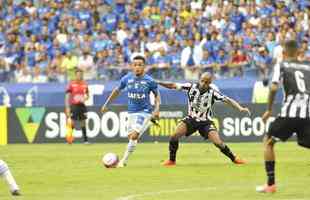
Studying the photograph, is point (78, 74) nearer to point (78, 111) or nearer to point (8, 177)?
point (78, 111)

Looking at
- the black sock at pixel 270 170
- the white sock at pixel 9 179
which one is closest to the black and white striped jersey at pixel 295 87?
the black sock at pixel 270 170

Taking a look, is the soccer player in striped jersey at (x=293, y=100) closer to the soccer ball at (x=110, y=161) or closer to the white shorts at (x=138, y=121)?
the soccer ball at (x=110, y=161)

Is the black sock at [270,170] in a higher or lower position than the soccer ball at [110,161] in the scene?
higher

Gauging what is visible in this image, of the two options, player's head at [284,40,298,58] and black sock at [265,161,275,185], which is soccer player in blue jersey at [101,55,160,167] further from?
player's head at [284,40,298,58]

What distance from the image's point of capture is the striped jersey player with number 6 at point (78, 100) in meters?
30.2

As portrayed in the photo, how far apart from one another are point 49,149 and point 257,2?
1104cm

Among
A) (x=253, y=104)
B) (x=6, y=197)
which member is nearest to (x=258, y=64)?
(x=253, y=104)

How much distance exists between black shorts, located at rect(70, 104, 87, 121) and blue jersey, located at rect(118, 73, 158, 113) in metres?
9.64

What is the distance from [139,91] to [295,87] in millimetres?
6950

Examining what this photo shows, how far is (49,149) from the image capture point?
91.4 feet

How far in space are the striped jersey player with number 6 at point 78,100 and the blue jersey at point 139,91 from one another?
969cm

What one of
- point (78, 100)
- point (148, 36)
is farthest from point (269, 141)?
point (148, 36)

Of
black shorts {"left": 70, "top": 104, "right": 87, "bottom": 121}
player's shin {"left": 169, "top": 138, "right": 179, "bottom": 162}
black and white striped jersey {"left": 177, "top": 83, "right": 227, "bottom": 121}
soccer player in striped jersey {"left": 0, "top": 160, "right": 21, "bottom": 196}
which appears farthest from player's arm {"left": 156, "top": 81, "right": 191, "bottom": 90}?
black shorts {"left": 70, "top": 104, "right": 87, "bottom": 121}

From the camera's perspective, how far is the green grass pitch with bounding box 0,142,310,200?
14.4 m
